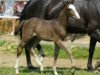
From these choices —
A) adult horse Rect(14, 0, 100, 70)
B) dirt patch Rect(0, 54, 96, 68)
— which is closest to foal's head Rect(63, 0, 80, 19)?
adult horse Rect(14, 0, 100, 70)

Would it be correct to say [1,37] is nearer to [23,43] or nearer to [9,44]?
[9,44]

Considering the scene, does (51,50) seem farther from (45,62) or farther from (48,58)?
(45,62)

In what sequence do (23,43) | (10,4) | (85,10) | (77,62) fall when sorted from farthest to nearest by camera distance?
1. (10,4)
2. (77,62)
3. (85,10)
4. (23,43)

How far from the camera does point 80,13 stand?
38.1ft

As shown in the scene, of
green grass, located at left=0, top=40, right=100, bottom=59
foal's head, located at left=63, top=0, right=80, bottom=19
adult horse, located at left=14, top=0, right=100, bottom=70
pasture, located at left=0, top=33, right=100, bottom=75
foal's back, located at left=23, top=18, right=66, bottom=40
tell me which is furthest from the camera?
green grass, located at left=0, top=40, right=100, bottom=59

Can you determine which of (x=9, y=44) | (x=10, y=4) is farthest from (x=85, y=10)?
(x=10, y=4)

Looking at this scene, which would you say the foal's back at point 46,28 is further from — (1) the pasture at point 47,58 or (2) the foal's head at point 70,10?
(1) the pasture at point 47,58

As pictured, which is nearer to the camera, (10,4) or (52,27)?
(52,27)

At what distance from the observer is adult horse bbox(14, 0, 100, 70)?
1148 centimetres

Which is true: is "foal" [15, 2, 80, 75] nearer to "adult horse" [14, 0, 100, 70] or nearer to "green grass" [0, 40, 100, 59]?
"adult horse" [14, 0, 100, 70]

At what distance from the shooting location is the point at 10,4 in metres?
18.8

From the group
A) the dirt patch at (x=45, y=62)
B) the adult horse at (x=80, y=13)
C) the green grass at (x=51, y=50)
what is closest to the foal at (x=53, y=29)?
the adult horse at (x=80, y=13)

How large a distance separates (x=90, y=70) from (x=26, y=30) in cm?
232

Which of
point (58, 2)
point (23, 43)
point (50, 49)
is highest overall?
→ point (58, 2)
